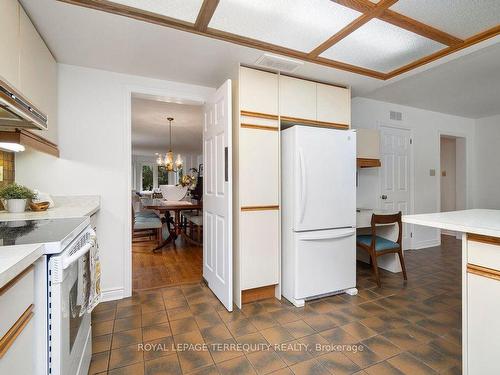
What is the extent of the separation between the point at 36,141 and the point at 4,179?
553mm

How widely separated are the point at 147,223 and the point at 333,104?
3.36 meters

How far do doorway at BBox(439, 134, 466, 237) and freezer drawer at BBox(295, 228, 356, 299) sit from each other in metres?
3.53

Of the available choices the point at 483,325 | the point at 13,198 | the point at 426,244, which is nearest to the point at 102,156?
the point at 13,198

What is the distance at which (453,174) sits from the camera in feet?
17.7

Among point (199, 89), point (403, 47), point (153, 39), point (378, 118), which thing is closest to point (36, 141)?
point (153, 39)

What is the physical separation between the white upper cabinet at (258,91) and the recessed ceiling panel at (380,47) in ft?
1.75

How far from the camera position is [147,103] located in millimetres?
3990

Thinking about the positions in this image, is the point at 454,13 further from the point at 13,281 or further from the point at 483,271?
the point at 13,281

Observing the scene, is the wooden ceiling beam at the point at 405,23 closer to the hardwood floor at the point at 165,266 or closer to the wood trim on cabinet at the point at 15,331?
the wood trim on cabinet at the point at 15,331

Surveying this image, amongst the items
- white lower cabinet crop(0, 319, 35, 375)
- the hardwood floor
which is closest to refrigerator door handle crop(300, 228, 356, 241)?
the hardwood floor

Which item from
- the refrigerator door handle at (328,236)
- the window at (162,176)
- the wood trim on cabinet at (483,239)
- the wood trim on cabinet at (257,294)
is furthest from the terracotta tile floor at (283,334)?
the window at (162,176)

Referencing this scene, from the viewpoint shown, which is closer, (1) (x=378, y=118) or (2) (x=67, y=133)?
(2) (x=67, y=133)

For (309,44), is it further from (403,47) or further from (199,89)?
(199,89)

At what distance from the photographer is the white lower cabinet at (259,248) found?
7.54 feet
